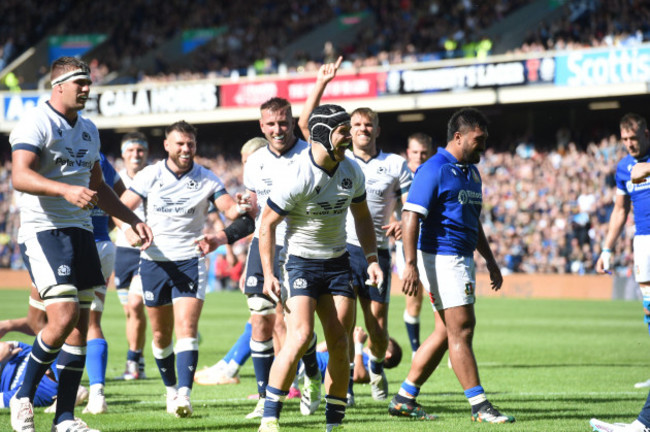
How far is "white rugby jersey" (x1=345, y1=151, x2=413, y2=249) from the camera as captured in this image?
8984 mm

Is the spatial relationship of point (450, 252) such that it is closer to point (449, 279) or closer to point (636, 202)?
point (449, 279)

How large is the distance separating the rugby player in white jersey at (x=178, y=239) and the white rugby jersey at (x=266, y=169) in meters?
0.24

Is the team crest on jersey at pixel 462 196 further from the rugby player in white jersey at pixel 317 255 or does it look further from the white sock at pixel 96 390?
the white sock at pixel 96 390

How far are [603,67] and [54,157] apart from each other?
82.9 feet

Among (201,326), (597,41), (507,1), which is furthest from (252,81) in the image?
(201,326)

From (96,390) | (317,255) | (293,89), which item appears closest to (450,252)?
(317,255)

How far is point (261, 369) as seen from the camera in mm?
7801

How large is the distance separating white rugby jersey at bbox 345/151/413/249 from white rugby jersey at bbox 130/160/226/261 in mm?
1504

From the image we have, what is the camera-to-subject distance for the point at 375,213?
357 inches

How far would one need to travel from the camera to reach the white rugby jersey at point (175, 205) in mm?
8211

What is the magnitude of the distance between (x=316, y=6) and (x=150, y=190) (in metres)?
36.4

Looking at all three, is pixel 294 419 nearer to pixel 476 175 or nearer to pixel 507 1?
pixel 476 175

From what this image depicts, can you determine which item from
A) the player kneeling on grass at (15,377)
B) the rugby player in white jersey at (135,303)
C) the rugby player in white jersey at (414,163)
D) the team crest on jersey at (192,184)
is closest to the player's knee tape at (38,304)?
the player kneeling on grass at (15,377)

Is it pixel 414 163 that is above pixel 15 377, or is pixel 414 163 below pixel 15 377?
above
